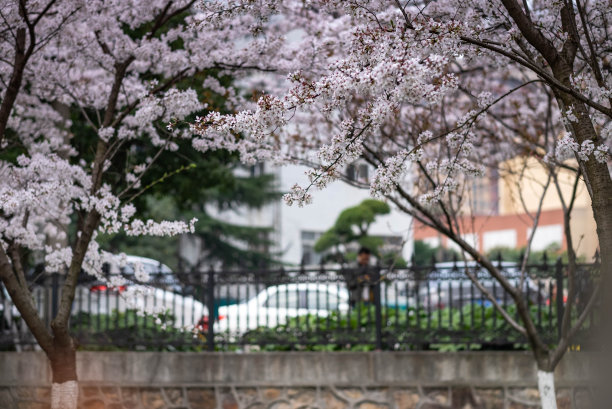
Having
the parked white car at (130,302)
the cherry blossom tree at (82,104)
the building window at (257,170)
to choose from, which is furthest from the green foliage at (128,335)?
the building window at (257,170)

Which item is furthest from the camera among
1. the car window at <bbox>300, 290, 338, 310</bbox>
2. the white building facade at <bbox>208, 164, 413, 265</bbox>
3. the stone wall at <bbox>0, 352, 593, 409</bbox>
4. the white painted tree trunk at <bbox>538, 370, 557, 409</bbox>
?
the white building facade at <bbox>208, 164, 413, 265</bbox>

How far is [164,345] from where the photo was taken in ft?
31.0

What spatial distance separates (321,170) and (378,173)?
357 mm

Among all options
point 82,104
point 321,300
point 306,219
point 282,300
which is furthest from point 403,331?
point 306,219

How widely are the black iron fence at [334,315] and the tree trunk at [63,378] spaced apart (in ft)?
5.42

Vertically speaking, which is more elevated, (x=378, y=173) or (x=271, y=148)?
(x=271, y=148)

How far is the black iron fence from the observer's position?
9.00m

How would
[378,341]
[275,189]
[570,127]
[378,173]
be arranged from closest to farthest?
[378,173]
[570,127]
[378,341]
[275,189]

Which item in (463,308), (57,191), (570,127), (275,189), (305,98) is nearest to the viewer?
(305,98)

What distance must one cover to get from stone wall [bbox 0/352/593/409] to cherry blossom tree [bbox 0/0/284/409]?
144 cm

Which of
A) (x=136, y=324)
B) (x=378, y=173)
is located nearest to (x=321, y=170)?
(x=378, y=173)

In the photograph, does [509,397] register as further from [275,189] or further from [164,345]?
[275,189]

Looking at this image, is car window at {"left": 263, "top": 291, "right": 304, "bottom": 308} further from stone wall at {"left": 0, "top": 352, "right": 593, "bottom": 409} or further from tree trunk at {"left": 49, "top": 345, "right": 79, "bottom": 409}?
tree trunk at {"left": 49, "top": 345, "right": 79, "bottom": 409}

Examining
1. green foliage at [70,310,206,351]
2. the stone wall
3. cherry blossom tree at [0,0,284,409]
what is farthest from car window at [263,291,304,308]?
cherry blossom tree at [0,0,284,409]
